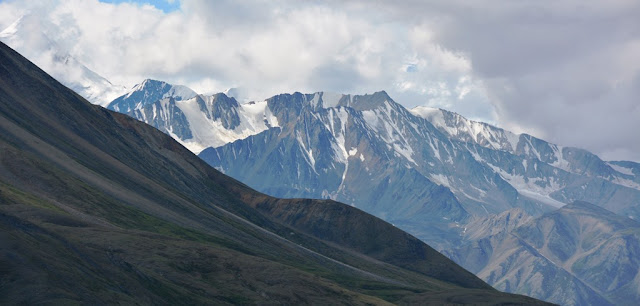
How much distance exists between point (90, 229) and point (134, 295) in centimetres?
4810

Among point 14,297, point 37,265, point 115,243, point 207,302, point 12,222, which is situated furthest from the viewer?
point 115,243

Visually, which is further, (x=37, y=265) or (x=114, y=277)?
(x=114, y=277)

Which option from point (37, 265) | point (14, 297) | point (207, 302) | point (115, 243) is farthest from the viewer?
point (115, 243)

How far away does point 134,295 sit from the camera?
153000 mm

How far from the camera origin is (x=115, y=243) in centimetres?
19350

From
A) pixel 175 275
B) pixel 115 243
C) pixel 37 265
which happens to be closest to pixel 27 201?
pixel 115 243

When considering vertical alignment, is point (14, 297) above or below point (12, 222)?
below

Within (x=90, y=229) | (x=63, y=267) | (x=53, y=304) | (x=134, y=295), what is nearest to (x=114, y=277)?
(x=134, y=295)

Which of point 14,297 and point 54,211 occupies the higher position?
point 54,211

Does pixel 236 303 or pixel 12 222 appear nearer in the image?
pixel 12 222

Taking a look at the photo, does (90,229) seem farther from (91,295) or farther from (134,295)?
(91,295)

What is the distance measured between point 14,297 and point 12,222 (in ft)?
109

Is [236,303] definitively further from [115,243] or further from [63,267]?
[63,267]

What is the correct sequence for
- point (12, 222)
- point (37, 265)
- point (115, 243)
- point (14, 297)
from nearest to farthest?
point (14, 297) < point (37, 265) < point (12, 222) < point (115, 243)
